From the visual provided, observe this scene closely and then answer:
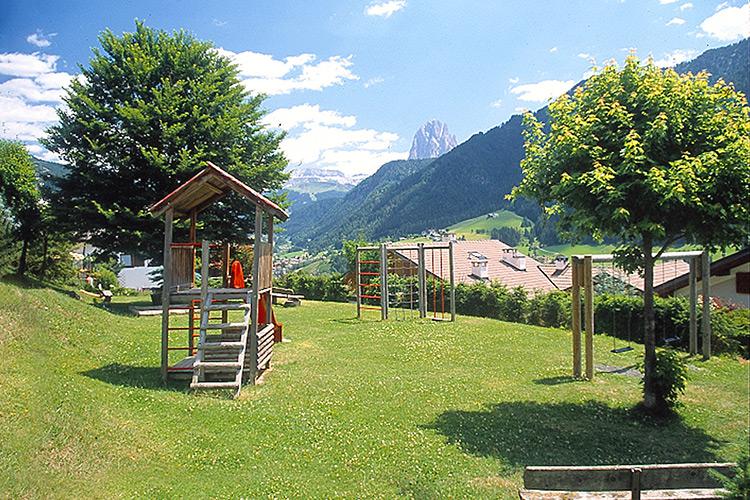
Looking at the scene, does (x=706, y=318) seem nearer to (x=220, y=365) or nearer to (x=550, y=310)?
(x=550, y=310)

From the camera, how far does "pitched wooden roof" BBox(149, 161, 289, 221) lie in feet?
31.9

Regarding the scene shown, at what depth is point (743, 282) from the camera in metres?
17.3

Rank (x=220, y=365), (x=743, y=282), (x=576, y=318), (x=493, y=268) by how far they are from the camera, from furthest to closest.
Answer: (x=493, y=268), (x=743, y=282), (x=576, y=318), (x=220, y=365)

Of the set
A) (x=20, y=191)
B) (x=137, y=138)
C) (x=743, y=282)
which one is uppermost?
(x=137, y=138)

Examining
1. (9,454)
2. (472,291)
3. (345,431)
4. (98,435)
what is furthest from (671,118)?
(472,291)

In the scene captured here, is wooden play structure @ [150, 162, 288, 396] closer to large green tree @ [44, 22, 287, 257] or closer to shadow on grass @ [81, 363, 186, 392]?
shadow on grass @ [81, 363, 186, 392]

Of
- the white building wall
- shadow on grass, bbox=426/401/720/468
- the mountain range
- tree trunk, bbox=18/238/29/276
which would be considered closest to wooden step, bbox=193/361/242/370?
shadow on grass, bbox=426/401/720/468

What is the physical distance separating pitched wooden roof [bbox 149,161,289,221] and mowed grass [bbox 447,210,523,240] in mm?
132971

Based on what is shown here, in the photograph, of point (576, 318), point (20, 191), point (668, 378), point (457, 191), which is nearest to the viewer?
point (668, 378)

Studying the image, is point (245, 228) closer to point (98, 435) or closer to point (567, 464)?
point (98, 435)

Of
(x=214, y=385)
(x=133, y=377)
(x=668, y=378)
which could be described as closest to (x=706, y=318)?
(x=668, y=378)

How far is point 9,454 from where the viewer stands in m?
5.12

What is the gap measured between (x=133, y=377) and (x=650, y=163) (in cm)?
911

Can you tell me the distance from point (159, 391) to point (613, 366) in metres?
9.26
